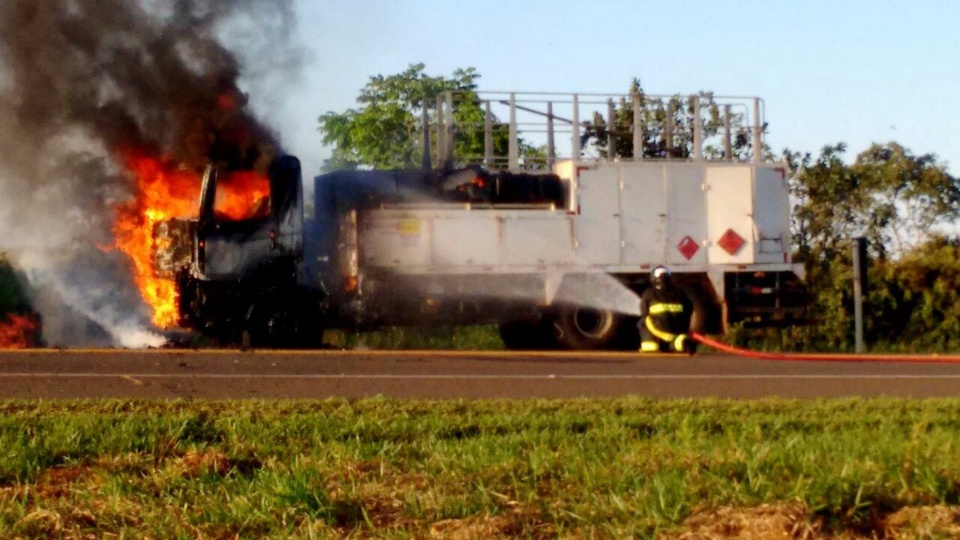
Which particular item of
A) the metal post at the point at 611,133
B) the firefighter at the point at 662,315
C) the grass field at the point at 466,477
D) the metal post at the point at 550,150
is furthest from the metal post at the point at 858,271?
the grass field at the point at 466,477

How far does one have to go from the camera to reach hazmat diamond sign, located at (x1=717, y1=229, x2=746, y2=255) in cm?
2217

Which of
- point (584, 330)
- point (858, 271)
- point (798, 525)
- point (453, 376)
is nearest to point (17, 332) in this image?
point (453, 376)

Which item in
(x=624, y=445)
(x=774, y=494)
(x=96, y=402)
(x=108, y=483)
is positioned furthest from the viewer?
(x=96, y=402)

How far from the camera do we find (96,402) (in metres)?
10.7

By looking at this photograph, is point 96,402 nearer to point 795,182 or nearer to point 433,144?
point 433,144

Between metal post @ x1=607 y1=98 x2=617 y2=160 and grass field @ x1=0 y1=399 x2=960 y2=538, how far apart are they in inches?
497

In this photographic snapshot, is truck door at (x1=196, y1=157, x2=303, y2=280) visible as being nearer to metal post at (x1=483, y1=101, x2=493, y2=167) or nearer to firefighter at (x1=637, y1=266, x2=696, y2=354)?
metal post at (x1=483, y1=101, x2=493, y2=167)

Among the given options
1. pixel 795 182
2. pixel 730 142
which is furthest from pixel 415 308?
pixel 795 182

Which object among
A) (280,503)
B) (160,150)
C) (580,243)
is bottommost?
(280,503)

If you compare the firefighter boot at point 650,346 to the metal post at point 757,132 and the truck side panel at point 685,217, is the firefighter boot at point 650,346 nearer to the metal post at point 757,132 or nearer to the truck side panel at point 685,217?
the truck side panel at point 685,217

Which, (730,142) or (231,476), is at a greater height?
(730,142)

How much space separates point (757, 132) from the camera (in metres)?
22.4

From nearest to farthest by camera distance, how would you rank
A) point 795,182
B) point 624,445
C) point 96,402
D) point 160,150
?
point 624,445, point 96,402, point 160,150, point 795,182

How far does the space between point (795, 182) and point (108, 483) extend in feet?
104
